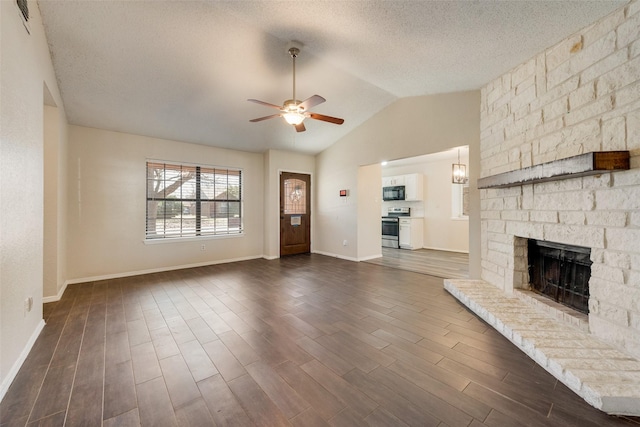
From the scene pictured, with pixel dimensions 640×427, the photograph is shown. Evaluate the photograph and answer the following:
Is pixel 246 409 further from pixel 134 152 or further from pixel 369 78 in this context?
pixel 134 152

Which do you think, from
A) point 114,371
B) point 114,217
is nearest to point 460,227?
point 114,371

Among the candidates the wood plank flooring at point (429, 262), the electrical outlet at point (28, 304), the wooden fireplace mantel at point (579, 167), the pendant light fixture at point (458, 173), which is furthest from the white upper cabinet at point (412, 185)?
the electrical outlet at point (28, 304)

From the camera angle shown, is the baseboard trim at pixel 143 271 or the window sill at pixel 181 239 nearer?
the baseboard trim at pixel 143 271

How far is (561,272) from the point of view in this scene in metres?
2.57

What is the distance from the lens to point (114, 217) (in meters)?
4.44

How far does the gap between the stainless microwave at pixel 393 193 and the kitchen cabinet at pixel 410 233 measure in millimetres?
736

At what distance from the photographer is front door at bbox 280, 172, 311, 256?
21.1 feet

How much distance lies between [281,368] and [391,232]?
6.32 meters

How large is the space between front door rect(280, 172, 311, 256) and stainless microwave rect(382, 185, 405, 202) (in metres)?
2.69

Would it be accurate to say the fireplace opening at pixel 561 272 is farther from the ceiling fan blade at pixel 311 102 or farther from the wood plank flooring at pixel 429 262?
the ceiling fan blade at pixel 311 102

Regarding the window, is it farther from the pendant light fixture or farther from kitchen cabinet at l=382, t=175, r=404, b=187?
the pendant light fixture

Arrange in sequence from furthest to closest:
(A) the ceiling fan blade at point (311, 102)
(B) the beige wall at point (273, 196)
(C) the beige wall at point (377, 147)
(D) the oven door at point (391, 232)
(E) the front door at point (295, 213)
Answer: (D) the oven door at point (391, 232) < (E) the front door at point (295, 213) < (B) the beige wall at point (273, 196) < (C) the beige wall at point (377, 147) < (A) the ceiling fan blade at point (311, 102)

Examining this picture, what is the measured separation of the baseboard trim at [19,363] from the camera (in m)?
1.63

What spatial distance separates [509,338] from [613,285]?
85 cm
